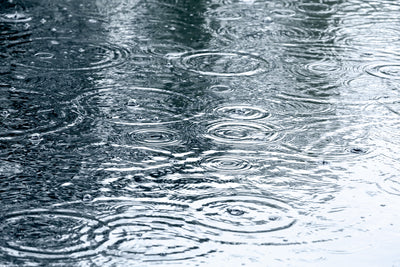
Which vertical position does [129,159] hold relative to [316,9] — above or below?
below

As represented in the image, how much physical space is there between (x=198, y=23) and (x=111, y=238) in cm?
295

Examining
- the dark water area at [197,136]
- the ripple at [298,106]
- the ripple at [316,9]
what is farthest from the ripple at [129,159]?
the ripple at [316,9]

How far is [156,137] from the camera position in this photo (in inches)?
139

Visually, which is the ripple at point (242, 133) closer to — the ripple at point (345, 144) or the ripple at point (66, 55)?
the ripple at point (345, 144)

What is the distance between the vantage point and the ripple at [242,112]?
3.81 meters

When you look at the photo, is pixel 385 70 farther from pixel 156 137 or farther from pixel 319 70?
pixel 156 137

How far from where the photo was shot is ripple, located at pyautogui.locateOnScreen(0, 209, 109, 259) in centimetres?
254

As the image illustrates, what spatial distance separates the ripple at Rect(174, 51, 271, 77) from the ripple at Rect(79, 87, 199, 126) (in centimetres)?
43

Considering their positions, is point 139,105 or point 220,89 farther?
point 220,89

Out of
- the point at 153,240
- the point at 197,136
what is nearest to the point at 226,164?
the point at 197,136

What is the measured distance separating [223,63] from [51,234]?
6.95 ft

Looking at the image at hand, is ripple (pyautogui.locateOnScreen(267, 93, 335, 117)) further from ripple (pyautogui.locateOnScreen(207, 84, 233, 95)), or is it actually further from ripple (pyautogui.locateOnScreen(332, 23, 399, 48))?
ripple (pyautogui.locateOnScreen(332, 23, 399, 48))

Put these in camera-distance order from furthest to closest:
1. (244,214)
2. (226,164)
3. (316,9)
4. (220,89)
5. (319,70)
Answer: (316,9), (319,70), (220,89), (226,164), (244,214)

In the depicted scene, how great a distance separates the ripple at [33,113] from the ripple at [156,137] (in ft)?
1.06
